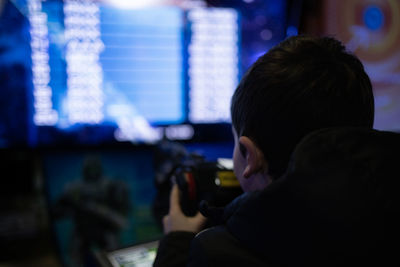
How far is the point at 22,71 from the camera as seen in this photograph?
1039 mm

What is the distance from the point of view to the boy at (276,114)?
15.9 inches

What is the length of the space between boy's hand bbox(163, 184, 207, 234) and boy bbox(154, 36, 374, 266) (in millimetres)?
112

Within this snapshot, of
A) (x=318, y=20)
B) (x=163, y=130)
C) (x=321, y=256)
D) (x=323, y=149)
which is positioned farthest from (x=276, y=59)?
(x=318, y=20)

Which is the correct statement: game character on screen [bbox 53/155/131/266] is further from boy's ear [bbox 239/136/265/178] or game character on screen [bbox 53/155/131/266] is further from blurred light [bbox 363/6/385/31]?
blurred light [bbox 363/6/385/31]

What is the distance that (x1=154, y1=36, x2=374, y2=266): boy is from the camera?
1.32 ft

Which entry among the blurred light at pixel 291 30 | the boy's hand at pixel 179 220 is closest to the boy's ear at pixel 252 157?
the boy's hand at pixel 179 220

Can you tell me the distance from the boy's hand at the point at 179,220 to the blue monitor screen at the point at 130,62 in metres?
0.53

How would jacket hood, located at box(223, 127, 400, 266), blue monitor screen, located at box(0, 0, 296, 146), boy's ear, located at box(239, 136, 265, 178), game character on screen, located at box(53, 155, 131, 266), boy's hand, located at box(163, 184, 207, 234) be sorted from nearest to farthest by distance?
jacket hood, located at box(223, 127, 400, 266), boy's ear, located at box(239, 136, 265, 178), boy's hand, located at box(163, 184, 207, 234), blue monitor screen, located at box(0, 0, 296, 146), game character on screen, located at box(53, 155, 131, 266)

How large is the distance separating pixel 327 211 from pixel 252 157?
15 cm

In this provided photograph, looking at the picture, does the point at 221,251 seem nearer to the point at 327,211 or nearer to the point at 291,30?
the point at 327,211

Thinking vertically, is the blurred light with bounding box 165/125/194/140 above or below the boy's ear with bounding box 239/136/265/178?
below

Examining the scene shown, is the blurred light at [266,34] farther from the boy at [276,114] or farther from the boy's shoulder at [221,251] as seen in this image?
the boy's shoulder at [221,251]

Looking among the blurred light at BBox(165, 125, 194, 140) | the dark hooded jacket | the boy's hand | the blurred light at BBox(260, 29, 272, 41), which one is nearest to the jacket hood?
the dark hooded jacket

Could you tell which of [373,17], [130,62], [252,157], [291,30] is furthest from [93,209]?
[373,17]
